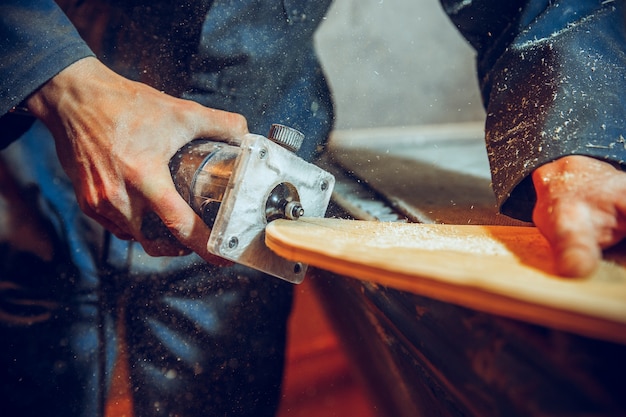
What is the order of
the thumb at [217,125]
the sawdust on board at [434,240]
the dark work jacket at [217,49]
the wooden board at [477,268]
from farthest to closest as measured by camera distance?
the dark work jacket at [217,49]
the thumb at [217,125]
the sawdust on board at [434,240]
the wooden board at [477,268]

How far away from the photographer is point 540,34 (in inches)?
33.0

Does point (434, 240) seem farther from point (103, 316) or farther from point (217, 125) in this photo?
point (103, 316)

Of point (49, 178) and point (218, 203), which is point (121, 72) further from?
point (218, 203)

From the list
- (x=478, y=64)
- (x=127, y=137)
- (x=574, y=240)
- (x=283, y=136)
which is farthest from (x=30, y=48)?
(x=478, y=64)

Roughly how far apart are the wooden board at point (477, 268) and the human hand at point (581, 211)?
0.06 ft

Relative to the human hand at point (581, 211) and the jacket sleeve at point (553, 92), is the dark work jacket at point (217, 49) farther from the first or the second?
the human hand at point (581, 211)

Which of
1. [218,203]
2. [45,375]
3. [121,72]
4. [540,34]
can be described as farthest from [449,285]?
[45,375]

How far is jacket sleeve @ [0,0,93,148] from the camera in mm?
729

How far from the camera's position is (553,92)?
29.2 inches

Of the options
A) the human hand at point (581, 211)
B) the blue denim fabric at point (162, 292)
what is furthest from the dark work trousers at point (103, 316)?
the human hand at point (581, 211)

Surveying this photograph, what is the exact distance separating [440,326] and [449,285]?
0.39ft

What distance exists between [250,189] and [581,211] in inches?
16.6

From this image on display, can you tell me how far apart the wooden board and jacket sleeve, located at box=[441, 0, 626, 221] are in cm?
17

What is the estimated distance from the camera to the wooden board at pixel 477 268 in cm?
30
